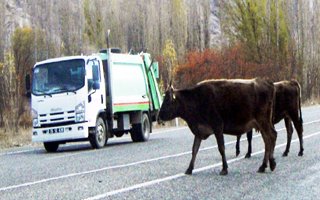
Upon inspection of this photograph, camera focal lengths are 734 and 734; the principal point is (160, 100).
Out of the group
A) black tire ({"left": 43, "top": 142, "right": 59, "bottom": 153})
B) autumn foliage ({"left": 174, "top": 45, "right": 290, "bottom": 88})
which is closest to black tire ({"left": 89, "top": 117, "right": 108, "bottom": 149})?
black tire ({"left": 43, "top": 142, "right": 59, "bottom": 153})

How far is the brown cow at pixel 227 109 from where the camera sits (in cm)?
1241

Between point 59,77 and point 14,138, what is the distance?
677cm

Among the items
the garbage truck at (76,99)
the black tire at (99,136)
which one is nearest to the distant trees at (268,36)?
the garbage truck at (76,99)

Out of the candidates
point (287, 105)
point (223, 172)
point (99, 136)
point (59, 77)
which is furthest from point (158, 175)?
point (59, 77)

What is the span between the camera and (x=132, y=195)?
33.2 ft

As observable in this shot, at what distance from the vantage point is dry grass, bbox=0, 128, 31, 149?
2424 centimetres

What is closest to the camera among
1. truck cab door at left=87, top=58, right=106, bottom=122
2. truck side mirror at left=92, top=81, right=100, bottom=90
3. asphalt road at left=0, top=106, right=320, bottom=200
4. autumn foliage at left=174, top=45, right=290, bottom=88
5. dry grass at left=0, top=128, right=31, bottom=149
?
asphalt road at left=0, top=106, right=320, bottom=200

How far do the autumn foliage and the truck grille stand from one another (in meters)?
34.4

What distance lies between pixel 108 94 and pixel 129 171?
27.6 ft

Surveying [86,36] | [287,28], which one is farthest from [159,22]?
[287,28]

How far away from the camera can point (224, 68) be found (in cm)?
5650

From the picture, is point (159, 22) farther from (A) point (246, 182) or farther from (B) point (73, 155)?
(A) point (246, 182)

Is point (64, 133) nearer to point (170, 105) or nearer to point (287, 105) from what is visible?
point (287, 105)

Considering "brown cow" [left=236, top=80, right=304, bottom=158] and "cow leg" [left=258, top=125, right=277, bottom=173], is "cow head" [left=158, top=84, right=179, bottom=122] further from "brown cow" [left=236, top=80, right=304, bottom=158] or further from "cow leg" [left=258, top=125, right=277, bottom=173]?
"brown cow" [left=236, top=80, right=304, bottom=158]
